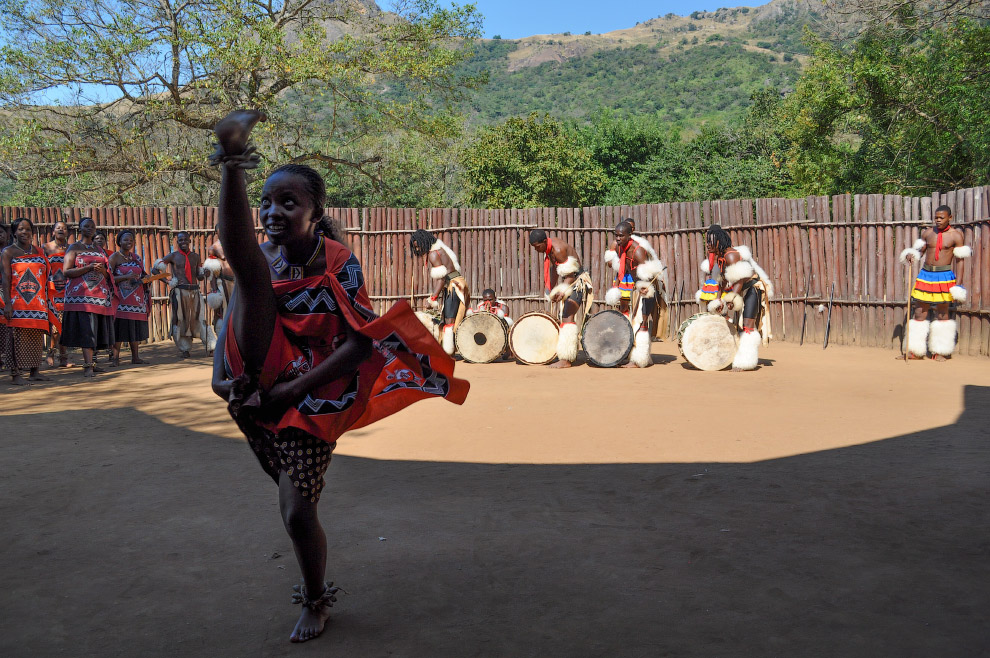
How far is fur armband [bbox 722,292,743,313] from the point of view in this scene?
33.1 feet

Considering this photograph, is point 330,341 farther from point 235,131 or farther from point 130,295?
point 130,295

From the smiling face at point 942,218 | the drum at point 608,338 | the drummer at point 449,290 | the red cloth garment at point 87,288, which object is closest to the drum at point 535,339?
the drum at point 608,338

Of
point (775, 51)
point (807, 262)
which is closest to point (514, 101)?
point (775, 51)

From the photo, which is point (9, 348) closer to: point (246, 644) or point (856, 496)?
point (246, 644)

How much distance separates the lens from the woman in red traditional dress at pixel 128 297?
10938 millimetres

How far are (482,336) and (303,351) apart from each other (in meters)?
8.30

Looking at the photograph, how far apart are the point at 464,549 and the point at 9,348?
7.95m

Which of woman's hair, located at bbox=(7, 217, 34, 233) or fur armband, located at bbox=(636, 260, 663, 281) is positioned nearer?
woman's hair, located at bbox=(7, 217, 34, 233)

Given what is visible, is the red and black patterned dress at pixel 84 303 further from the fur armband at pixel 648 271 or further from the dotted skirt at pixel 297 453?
the dotted skirt at pixel 297 453

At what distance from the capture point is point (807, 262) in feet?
43.0

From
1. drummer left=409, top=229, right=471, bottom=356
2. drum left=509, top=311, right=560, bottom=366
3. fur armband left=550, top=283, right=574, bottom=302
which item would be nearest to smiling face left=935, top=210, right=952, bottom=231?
fur armband left=550, top=283, right=574, bottom=302

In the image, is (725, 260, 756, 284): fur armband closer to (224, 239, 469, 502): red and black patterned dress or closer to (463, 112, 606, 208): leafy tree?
(224, 239, 469, 502): red and black patterned dress

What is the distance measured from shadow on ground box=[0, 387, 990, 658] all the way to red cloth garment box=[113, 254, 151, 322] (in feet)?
19.0

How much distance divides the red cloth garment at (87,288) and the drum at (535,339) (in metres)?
5.27
